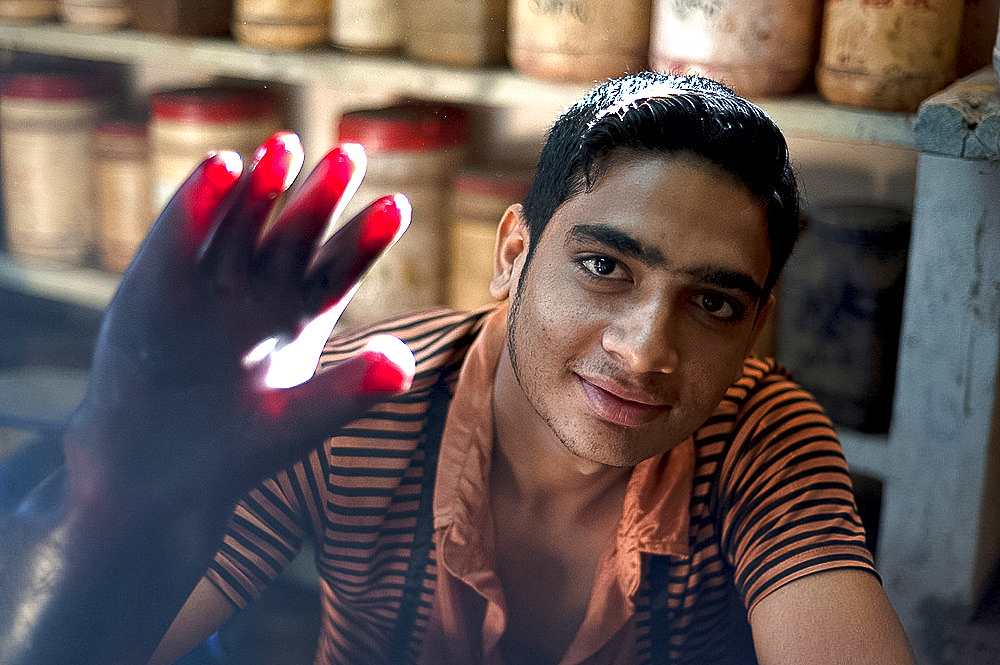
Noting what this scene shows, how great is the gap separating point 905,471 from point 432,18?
0.35 metres

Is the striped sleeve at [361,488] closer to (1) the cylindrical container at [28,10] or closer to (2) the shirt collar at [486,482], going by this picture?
(2) the shirt collar at [486,482]

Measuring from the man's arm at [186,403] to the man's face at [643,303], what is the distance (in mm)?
103

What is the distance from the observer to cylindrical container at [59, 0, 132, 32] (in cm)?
58

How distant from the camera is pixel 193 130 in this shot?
0.53 metres

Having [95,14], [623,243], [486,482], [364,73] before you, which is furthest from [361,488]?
[95,14]

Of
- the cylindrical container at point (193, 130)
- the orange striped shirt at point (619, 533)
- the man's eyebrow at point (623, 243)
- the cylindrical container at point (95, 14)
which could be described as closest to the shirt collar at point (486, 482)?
the orange striped shirt at point (619, 533)

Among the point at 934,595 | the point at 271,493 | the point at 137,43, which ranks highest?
the point at 137,43

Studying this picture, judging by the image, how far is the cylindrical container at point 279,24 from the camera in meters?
0.56

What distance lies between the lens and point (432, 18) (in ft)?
1.78

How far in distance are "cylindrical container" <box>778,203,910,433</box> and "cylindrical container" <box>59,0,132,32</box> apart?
0.42m

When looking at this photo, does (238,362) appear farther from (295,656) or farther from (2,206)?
(2,206)

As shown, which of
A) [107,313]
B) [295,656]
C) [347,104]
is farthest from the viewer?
[347,104]

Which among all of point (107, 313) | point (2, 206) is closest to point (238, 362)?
point (107, 313)

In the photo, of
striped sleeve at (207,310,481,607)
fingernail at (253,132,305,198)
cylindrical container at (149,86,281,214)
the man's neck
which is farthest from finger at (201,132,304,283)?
cylindrical container at (149,86,281,214)
